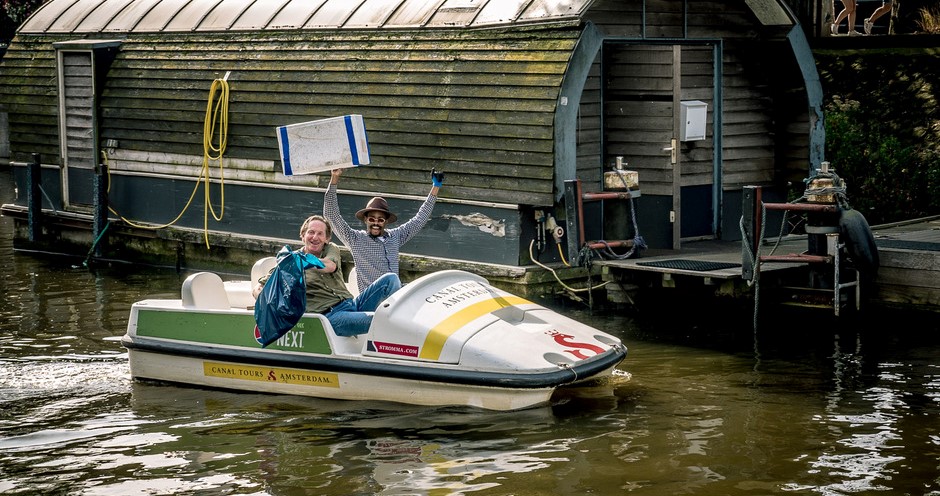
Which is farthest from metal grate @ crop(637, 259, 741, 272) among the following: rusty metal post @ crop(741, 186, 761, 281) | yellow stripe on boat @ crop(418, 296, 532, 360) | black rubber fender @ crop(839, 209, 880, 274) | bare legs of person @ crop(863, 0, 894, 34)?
bare legs of person @ crop(863, 0, 894, 34)

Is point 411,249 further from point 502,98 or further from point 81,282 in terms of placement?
point 81,282

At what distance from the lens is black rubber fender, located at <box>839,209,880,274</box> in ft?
40.3

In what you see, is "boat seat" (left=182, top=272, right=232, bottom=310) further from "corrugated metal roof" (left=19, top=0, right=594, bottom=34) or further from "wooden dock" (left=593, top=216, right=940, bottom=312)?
"corrugated metal roof" (left=19, top=0, right=594, bottom=34)

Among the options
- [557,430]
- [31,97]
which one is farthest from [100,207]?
[557,430]

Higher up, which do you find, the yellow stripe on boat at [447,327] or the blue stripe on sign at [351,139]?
the blue stripe on sign at [351,139]

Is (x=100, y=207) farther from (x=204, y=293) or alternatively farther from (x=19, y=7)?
(x=19, y=7)

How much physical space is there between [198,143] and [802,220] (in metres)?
7.71

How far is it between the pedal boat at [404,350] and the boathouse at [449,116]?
355cm

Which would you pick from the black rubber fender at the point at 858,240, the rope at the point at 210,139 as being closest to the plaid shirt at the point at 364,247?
the black rubber fender at the point at 858,240

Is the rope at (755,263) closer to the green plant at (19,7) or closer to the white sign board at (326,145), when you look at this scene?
the white sign board at (326,145)

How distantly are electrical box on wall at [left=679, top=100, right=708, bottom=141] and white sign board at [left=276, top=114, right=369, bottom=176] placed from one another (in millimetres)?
4342

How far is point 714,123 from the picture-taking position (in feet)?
→ 49.9

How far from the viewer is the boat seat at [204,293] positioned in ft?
35.7

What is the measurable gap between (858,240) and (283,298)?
5529mm
